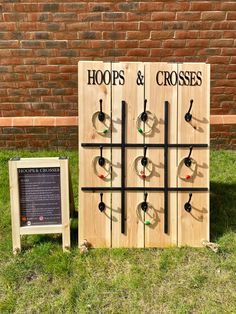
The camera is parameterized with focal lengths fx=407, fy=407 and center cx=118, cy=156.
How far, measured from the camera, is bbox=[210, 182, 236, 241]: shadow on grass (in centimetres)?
377

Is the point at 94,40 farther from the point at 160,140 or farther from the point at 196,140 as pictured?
the point at 196,140

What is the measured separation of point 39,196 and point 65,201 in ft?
0.73

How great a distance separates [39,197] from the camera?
3381mm

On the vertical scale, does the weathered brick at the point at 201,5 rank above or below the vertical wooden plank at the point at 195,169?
above

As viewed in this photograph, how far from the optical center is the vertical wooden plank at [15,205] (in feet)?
10.8

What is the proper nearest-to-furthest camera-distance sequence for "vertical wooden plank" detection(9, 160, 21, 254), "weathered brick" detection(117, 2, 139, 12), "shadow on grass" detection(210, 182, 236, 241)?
1. "vertical wooden plank" detection(9, 160, 21, 254)
2. "shadow on grass" detection(210, 182, 236, 241)
3. "weathered brick" detection(117, 2, 139, 12)

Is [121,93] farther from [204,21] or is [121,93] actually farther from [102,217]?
[204,21]

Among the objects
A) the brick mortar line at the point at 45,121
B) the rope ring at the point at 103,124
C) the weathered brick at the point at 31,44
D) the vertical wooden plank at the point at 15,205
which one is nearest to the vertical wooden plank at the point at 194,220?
the rope ring at the point at 103,124

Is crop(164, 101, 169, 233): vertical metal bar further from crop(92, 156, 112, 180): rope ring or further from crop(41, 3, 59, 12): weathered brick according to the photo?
crop(41, 3, 59, 12): weathered brick

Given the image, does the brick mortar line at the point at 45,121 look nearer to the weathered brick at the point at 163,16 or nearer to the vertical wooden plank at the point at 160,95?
the weathered brick at the point at 163,16

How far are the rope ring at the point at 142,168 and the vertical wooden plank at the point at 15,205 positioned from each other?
99 centimetres

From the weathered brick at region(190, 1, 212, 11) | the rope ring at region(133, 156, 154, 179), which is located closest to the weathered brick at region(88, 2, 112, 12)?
the weathered brick at region(190, 1, 212, 11)

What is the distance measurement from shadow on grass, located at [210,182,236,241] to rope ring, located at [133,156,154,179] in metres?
0.84

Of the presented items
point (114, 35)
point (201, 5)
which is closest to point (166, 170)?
point (114, 35)
